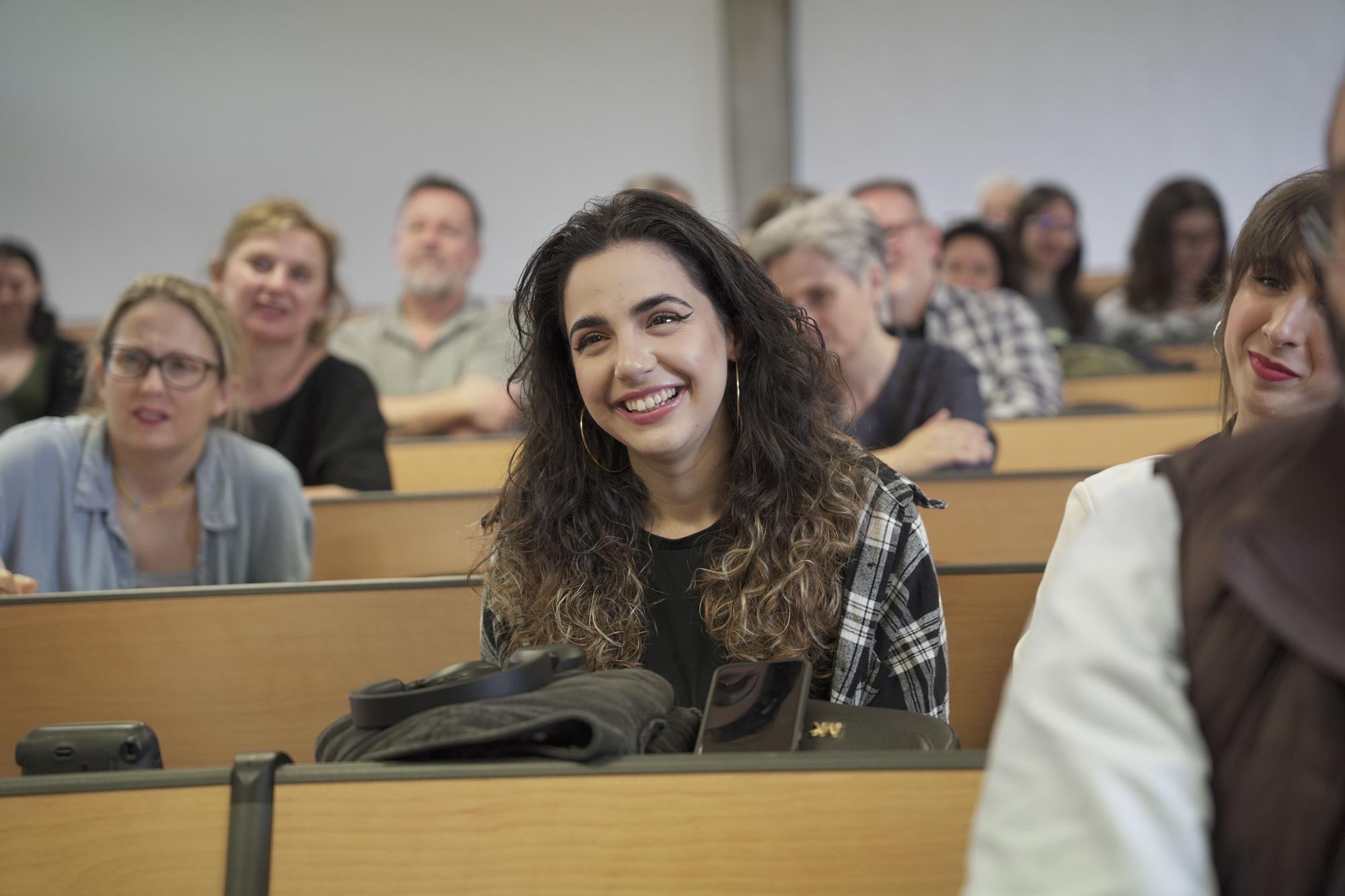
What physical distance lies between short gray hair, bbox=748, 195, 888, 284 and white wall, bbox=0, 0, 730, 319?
358 centimetres

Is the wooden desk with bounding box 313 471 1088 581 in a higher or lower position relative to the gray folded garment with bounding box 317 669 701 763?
lower

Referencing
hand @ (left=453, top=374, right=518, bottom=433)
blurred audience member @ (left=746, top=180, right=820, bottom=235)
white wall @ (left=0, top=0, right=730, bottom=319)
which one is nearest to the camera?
blurred audience member @ (left=746, top=180, right=820, bottom=235)

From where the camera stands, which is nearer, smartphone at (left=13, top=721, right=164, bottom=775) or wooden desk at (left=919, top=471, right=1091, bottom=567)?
smartphone at (left=13, top=721, right=164, bottom=775)

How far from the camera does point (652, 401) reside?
1.56 metres

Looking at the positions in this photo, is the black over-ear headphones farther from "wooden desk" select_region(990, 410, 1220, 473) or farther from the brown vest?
"wooden desk" select_region(990, 410, 1220, 473)

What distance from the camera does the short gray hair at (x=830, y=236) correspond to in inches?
104

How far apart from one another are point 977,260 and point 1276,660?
4110 millimetres

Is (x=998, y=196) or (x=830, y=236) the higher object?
(x=998, y=196)

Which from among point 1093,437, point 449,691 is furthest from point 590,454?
point 1093,437

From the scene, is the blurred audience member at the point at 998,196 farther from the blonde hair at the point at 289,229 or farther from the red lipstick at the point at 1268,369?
the red lipstick at the point at 1268,369

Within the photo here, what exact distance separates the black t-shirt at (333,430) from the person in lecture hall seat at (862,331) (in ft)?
3.32

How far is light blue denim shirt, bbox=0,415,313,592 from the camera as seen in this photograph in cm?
217

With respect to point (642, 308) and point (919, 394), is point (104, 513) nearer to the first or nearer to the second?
point (642, 308)

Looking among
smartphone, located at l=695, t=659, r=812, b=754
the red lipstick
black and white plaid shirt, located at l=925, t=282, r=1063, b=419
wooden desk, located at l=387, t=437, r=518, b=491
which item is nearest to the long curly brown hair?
smartphone, located at l=695, t=659, r=812, b=754
